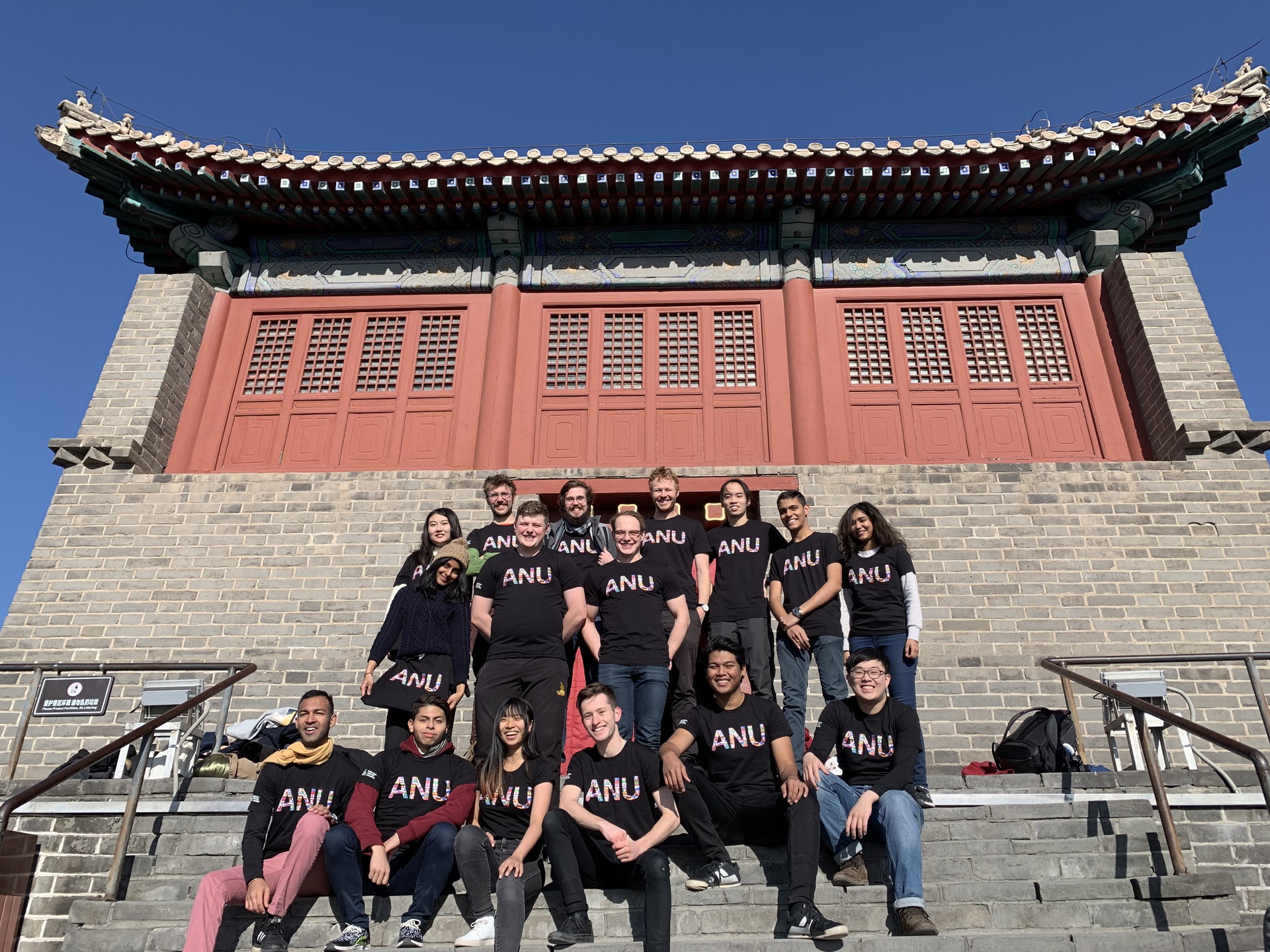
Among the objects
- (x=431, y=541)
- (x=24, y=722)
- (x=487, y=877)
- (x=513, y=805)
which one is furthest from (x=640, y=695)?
(x=24, y=722)

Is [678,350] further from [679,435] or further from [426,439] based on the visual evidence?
[426,439]

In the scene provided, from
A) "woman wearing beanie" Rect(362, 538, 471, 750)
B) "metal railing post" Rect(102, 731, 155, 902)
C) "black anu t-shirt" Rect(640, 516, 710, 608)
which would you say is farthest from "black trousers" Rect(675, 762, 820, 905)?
"metal railing post" Rect(102, 731, 155, 902)

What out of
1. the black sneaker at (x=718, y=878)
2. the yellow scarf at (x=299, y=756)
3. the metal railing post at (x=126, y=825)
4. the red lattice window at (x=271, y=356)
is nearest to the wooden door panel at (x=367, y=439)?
the red lattice window at (x=271, y=356)

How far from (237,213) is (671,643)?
30.8ft

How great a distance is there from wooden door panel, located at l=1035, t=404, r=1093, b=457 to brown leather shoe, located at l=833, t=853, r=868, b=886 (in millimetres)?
7873

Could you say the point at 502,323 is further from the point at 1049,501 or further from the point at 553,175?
the point at 1049,501

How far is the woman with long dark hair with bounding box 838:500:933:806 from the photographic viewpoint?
20.9ft

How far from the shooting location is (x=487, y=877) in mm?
4996

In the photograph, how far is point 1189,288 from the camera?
1180 centimetres

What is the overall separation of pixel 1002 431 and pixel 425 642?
8088 mm

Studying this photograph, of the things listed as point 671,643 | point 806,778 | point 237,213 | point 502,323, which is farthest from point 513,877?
point 237,213

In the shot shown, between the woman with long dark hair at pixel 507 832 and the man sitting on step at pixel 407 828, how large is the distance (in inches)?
4.7

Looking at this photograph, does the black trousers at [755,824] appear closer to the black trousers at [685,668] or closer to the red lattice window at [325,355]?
the black trousers at [685,668]

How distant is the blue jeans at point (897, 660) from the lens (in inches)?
248
